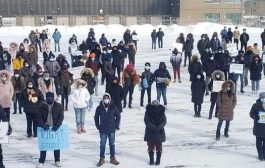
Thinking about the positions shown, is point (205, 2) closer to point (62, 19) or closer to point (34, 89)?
point (62, 19)

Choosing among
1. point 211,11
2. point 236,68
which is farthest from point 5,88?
point 211,11

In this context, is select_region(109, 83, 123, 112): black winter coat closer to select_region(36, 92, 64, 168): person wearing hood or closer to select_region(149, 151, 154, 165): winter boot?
select_region(149, 151, 154, 165): winter boot

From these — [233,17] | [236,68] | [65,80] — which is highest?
[233,17]

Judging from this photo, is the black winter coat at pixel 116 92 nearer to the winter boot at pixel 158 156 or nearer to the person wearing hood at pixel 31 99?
the person wearing hood at pixel 31 99

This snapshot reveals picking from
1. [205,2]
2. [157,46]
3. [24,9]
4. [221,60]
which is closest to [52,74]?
[221,60]

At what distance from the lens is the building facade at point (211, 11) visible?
69.9 metres

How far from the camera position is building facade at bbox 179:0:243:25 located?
6988 cm

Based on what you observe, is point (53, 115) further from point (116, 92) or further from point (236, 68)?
point (236, 68)

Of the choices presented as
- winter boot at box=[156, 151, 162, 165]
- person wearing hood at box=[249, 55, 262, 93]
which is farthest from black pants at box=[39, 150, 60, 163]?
person wearing hood at box=[249, 55, 262, 93]

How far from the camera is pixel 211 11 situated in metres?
70.7

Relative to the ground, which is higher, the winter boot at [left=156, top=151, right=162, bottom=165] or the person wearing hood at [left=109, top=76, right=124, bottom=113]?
the person wearing hood at [left=109, top=76, right=124, bottom=113]

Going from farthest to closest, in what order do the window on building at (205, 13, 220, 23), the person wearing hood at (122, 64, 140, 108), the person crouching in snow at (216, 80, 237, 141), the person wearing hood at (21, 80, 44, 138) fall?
the window on building at (205, 13, 220, 23) < the person wearing hood at (122, 64, 140, 108) < the person wearing hood at (21, 80, 44, 138) < the person crouching in snow at (216, 80, 237, 141)

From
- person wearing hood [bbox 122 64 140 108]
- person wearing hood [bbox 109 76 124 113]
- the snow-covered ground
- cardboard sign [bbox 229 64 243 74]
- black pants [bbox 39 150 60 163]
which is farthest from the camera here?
cardboard sign [bbox 229 64 243 74]

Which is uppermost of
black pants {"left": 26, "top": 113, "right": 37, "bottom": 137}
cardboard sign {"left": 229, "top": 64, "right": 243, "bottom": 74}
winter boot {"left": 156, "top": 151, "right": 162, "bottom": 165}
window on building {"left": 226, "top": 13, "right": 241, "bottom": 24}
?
window on building {"left": 226, "top": 13, "right": 241, "bottom": 24}
